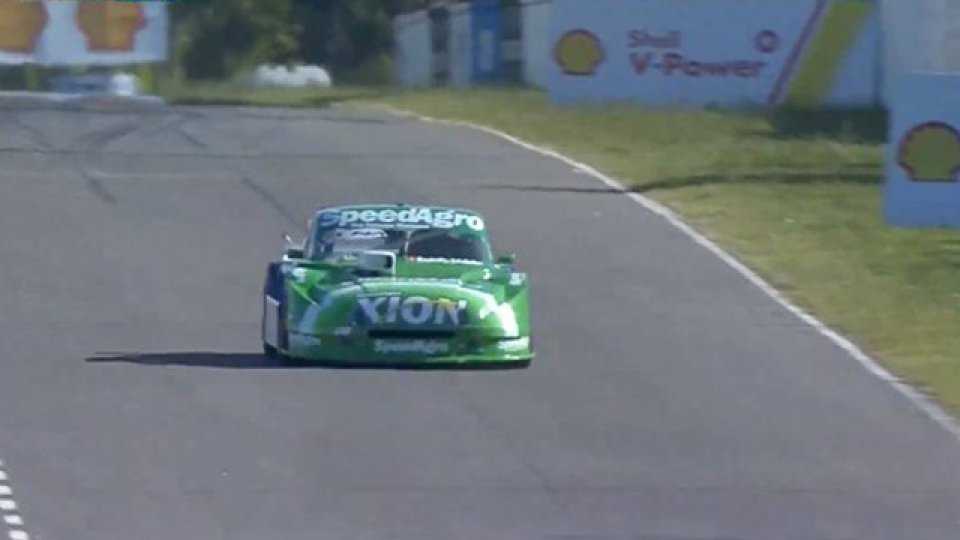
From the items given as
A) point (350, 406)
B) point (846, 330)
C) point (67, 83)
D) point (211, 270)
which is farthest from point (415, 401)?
point (67, 83)

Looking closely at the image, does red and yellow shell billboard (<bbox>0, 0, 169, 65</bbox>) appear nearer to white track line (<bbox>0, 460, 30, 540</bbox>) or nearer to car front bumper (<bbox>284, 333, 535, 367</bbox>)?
car front bumper (<bbox>284, 333, 535, 367</bbox>)

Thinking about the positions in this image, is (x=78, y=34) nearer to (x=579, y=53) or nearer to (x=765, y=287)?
(x=579, y=53)

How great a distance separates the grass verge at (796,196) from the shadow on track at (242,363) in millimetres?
3092

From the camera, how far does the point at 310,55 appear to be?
207 feet

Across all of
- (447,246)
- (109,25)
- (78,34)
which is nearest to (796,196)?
(447,246)

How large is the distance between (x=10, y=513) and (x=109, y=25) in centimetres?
2944

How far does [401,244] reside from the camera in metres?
17.3

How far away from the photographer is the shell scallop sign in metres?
23.9

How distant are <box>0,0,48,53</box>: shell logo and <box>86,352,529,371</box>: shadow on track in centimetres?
2439

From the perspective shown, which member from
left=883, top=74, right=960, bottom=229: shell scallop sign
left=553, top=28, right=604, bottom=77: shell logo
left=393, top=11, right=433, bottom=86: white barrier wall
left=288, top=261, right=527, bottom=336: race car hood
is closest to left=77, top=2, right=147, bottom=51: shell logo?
left=553, top=28, right=604, bottom=77: shell logo

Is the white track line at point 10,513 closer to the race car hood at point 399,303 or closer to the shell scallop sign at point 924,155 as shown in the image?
the race car hood at point 399,303

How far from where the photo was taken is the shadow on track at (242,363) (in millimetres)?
16578

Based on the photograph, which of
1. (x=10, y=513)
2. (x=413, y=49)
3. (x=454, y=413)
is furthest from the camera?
(x=413, y=49)

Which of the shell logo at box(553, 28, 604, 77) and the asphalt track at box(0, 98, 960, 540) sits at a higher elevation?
the asphalt track at box(0, 98, 960, 540)
